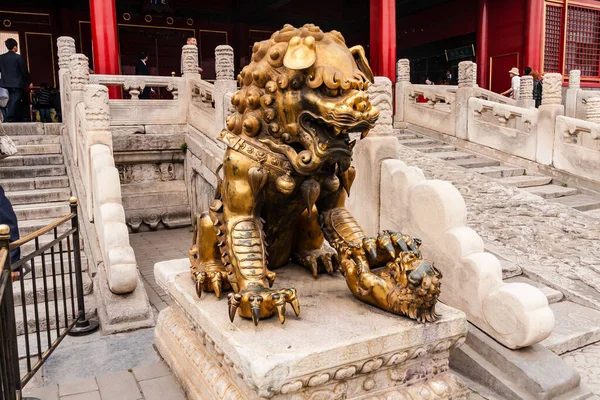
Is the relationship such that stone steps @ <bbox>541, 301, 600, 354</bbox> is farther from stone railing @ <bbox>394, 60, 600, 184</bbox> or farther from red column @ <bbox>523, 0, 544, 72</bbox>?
→ red column @ <bbox>523, 0, 544, 72</bbox>

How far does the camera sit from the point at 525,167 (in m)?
7.36

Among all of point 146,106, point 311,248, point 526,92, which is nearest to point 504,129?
point 526,92

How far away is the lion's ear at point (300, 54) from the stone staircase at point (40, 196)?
3470mm

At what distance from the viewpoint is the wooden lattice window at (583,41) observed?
15066 mm

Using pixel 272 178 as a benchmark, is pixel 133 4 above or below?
above

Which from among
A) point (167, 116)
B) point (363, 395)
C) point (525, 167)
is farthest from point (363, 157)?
point (167, 116)

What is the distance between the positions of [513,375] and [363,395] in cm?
97

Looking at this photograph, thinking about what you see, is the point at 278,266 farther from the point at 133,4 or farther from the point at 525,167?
the point at 133,4

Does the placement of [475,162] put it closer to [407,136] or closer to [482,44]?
[407,136]

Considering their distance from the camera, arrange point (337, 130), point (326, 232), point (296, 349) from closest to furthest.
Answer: point (296, 349), point (337, 130), point (326, 232)

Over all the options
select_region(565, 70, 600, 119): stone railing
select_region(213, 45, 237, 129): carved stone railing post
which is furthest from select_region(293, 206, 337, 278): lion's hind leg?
select_region(565, 70, 600, 119): stone railing

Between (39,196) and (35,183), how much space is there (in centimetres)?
42

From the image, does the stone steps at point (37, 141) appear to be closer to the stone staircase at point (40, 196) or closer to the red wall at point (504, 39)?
the stone staircase at point (40, 196)

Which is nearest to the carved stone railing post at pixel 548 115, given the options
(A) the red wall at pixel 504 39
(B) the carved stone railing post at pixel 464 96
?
(B) the carved stone railing post at pixel 464 96
